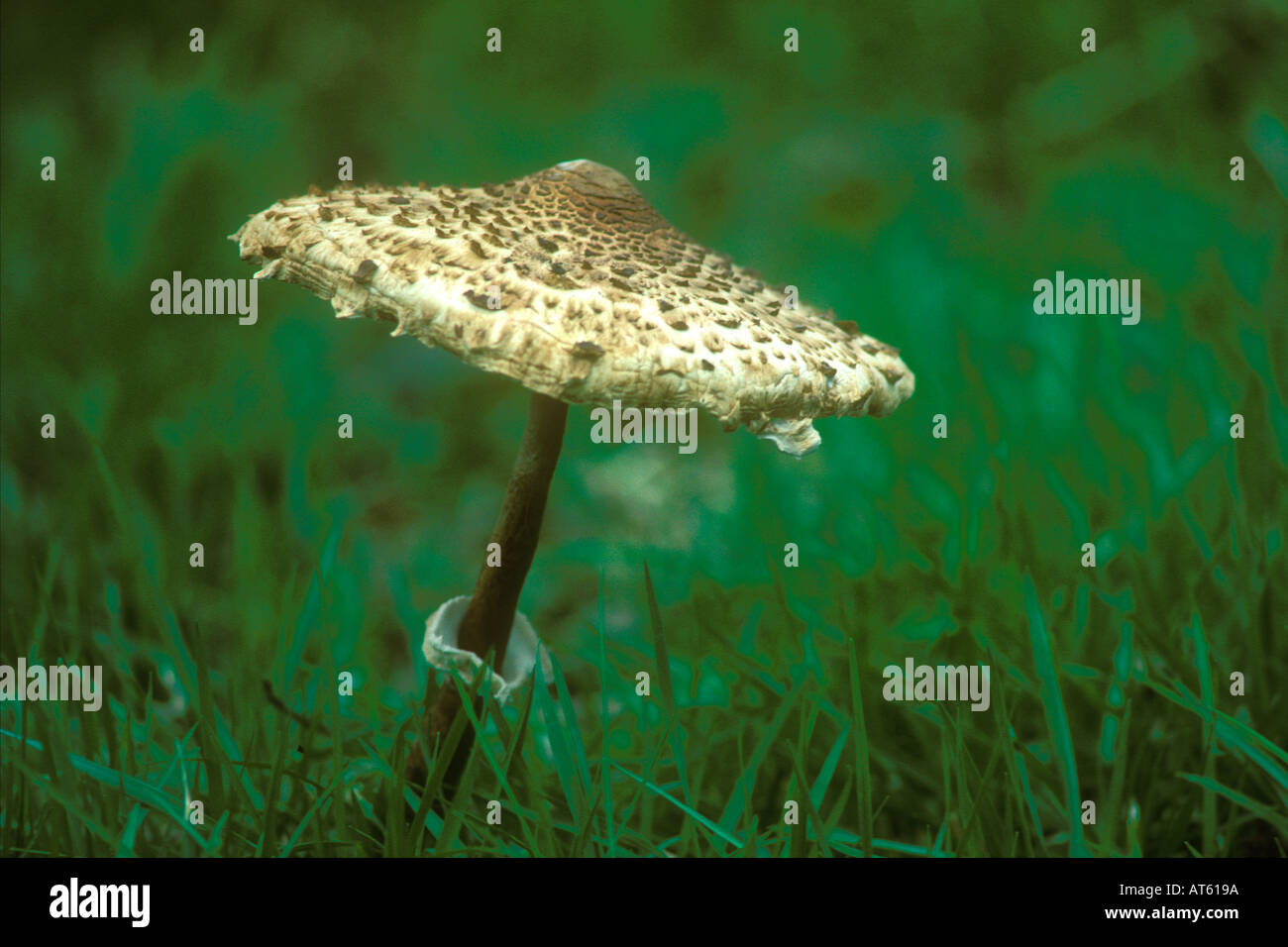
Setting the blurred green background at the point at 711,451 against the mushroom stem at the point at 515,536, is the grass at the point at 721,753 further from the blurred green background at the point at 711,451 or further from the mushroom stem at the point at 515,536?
the mushroom stem at the point at 515,536

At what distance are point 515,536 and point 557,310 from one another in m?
0.61

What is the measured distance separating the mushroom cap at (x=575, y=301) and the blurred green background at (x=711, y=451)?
0.76 metres

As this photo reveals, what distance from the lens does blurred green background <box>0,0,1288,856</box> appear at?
2297 mm

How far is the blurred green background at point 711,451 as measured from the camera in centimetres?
230

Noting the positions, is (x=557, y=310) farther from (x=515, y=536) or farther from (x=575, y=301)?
(x=515, y=536)

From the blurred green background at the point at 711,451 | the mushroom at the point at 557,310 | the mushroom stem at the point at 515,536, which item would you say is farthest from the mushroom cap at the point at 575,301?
the blurred green background at the point at 711,451

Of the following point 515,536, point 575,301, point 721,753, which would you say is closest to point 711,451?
point 721,753

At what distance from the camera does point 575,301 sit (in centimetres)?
171

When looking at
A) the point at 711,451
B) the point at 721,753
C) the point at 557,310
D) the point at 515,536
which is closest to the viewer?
the point at 557,310

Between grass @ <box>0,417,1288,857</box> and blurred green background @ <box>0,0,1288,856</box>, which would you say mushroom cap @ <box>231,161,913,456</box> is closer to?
grass @ <box>0,417,1288,857</box>
